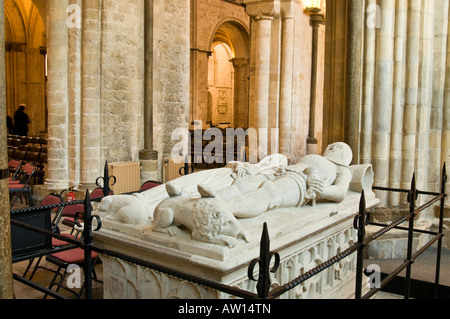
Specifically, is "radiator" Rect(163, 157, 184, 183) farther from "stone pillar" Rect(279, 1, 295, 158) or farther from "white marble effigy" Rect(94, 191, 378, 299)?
"white marble effigy" Rect(94, 191, 378, 299)

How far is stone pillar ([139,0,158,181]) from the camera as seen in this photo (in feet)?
25.4

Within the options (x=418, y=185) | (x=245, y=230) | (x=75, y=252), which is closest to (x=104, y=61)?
(x=75, y=252)

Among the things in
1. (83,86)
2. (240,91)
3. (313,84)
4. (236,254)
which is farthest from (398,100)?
(240,91)

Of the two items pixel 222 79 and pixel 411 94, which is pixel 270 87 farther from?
pixel 222 79

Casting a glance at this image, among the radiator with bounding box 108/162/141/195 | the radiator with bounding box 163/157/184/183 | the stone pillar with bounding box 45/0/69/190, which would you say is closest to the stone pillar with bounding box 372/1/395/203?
the radiator with bounding box 108/162/141/195

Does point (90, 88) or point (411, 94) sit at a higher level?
point (90, 88)

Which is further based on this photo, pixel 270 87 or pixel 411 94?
pixel 270 87

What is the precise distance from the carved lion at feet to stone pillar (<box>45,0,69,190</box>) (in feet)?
15.9

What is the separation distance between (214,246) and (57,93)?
17.4ft

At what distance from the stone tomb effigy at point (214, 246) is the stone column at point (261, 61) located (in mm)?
5610

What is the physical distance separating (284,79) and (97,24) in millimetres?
3811

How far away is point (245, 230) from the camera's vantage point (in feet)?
8.73

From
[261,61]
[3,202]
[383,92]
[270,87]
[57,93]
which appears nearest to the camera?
[3,202]

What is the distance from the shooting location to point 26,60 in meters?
15.8
